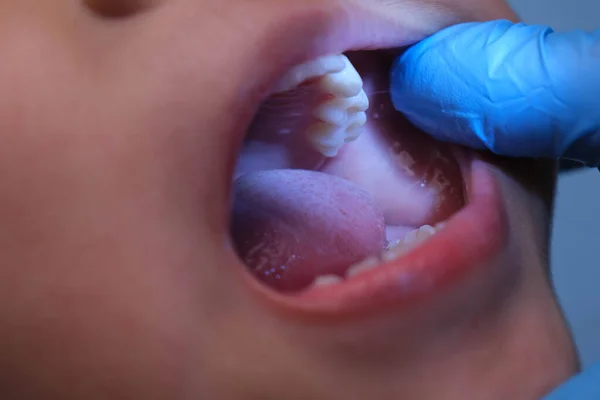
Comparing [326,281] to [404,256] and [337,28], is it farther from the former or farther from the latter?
[337,28]

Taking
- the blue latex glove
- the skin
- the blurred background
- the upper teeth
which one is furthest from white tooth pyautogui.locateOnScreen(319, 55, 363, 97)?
the blurred background

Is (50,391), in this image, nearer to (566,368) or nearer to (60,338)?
(60,338)

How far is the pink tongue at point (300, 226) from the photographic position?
617mm

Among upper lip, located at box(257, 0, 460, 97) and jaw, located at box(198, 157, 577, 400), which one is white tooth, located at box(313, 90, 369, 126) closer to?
upper lip, located at box(257, 0, 460, 97)

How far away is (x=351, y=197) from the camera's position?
680 millimetres

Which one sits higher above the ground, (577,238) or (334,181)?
(334,181)

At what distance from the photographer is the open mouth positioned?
533 millimetres

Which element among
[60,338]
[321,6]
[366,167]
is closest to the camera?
[60,338]

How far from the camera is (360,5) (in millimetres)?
578

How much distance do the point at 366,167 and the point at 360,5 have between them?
0.22 metres

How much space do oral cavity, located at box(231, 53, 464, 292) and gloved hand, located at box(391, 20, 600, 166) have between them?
0.23ft

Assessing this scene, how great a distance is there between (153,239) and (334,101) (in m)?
0.28

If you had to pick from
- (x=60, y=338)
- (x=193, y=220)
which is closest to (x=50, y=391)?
(x=60, y=338)

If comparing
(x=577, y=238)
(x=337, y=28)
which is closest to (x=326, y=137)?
(x=337, y=28)
